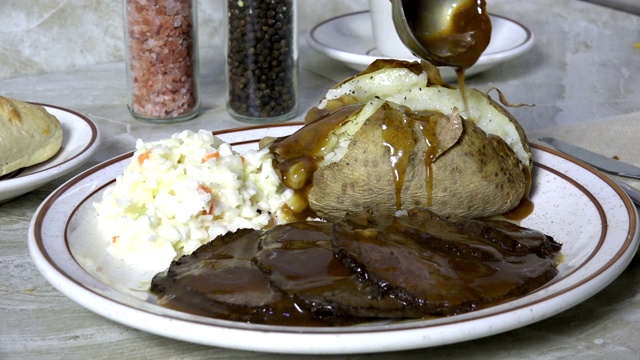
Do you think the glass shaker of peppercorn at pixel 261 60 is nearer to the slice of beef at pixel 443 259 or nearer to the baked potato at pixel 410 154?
the baked potato at pixel 410 154

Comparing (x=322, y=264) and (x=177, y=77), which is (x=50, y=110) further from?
(x=322, y=264)

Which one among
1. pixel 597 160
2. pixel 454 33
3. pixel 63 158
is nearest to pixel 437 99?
pixel 454 33

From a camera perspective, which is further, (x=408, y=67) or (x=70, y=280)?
(x=408, y=67)

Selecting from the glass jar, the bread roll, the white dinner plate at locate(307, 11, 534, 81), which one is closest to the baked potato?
the bread roll

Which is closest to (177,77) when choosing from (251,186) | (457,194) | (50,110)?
(50,110)

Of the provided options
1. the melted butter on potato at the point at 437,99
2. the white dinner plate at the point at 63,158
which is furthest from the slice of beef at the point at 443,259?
the white dinner plate at the point at 63,158

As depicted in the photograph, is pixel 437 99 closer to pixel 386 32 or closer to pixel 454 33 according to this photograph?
pixel 454 33

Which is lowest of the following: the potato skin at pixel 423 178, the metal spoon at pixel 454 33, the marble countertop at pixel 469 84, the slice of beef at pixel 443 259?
the marble countertop at pixel 469 84
